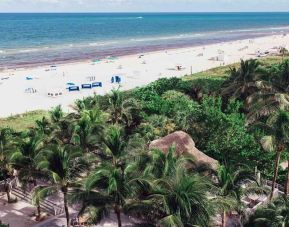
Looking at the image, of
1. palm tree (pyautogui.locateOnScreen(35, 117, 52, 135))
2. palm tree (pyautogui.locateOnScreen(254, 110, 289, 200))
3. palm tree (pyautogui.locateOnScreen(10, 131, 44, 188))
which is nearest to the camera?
palm tree (pyautogui.locateOnScreen(254, 110, 289, 200))

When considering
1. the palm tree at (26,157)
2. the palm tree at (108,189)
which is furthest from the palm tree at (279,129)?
the palm tree at (26,157)

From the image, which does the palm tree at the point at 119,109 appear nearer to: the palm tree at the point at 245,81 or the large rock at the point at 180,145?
the large rock at the point at 180,145

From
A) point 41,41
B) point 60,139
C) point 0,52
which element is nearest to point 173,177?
point 60,139

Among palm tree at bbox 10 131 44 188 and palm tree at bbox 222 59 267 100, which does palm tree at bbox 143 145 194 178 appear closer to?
palm tree at bbox 10 131 44 188

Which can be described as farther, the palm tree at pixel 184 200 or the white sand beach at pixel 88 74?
the white sand beach at pixel 88 74

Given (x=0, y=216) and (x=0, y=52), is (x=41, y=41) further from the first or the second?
(x=0, y=216)

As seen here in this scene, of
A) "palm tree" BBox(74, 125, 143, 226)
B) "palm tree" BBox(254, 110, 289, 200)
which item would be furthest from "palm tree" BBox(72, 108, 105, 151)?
"palm tree" BBox(254, 110, 289, 200)

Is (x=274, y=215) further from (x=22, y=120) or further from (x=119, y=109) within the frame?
(x=22, y=120)
